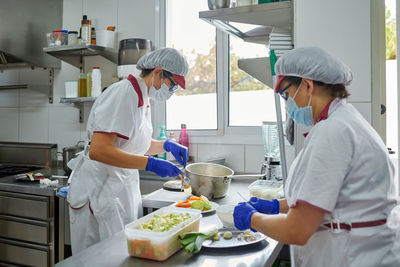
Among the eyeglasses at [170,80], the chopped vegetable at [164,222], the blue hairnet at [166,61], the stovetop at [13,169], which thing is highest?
the blue hairnet at [166,61]

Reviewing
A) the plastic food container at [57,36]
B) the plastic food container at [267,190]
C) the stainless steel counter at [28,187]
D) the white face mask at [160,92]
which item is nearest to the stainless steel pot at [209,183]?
the plastic food container at [267,190]

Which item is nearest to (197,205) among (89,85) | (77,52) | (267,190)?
(267,190)

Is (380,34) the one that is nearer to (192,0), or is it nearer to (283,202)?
(283,202)

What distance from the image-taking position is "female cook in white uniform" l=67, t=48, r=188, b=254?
150cm

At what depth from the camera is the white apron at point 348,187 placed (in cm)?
87

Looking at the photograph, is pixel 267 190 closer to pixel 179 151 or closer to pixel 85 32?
pixel 179 151

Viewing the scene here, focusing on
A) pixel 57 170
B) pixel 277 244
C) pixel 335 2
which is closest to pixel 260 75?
pixel 335 2

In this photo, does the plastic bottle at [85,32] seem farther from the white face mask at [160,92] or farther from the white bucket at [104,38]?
the white face mask at [160,92]

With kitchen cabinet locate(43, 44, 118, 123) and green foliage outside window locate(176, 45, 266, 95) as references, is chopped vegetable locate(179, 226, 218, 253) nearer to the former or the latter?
green foliage outside window locate(176, 45, 266, 95)

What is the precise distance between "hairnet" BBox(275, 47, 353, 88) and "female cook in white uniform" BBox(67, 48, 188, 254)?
757mm

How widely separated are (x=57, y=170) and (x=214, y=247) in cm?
214

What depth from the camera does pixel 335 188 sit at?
873 mm

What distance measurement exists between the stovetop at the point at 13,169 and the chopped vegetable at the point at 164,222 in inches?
76.5

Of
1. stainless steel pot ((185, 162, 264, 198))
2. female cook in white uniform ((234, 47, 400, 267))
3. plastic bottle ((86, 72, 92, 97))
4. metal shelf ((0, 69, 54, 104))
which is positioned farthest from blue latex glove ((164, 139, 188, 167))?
metal shelf ((0, 69, 54, 104))
